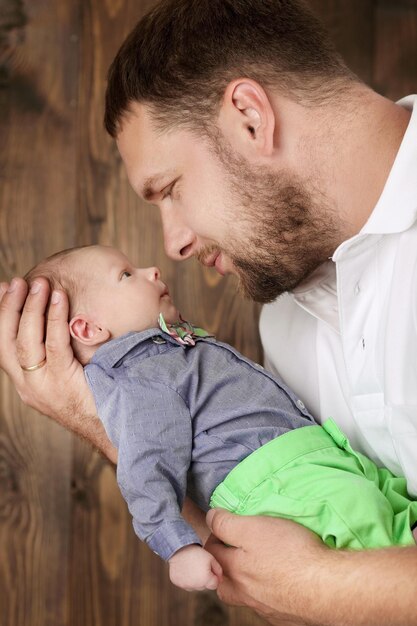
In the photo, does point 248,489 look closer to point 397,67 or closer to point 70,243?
point 70,243

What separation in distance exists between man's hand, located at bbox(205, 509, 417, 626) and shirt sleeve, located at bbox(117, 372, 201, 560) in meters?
0.09

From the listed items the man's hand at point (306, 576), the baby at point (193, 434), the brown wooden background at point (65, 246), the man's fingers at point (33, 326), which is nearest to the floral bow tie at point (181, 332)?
the baby at point (193, 434)

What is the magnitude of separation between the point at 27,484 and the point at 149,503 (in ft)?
3.44

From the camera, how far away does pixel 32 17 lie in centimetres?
233

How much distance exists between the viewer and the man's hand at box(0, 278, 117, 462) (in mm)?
1578

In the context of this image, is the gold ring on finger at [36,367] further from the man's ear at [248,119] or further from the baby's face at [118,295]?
the man's ear at [248,119]

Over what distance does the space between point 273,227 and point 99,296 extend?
35 cm

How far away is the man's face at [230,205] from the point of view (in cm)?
157

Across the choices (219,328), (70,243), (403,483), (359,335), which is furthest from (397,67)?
(403,483)

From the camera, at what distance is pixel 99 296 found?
5.25ft

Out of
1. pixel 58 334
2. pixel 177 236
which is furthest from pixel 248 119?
pixel 58 334

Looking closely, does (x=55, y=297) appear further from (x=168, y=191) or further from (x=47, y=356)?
(x=168, y=191)

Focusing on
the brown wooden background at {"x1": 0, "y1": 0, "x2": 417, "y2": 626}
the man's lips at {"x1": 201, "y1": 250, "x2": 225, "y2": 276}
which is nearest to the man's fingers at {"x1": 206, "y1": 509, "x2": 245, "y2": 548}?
the man's lips at {"x1": 201, "y1": 250, "x2": 225, "y2": 276}

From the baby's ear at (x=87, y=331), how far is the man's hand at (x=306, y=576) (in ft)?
1.26
